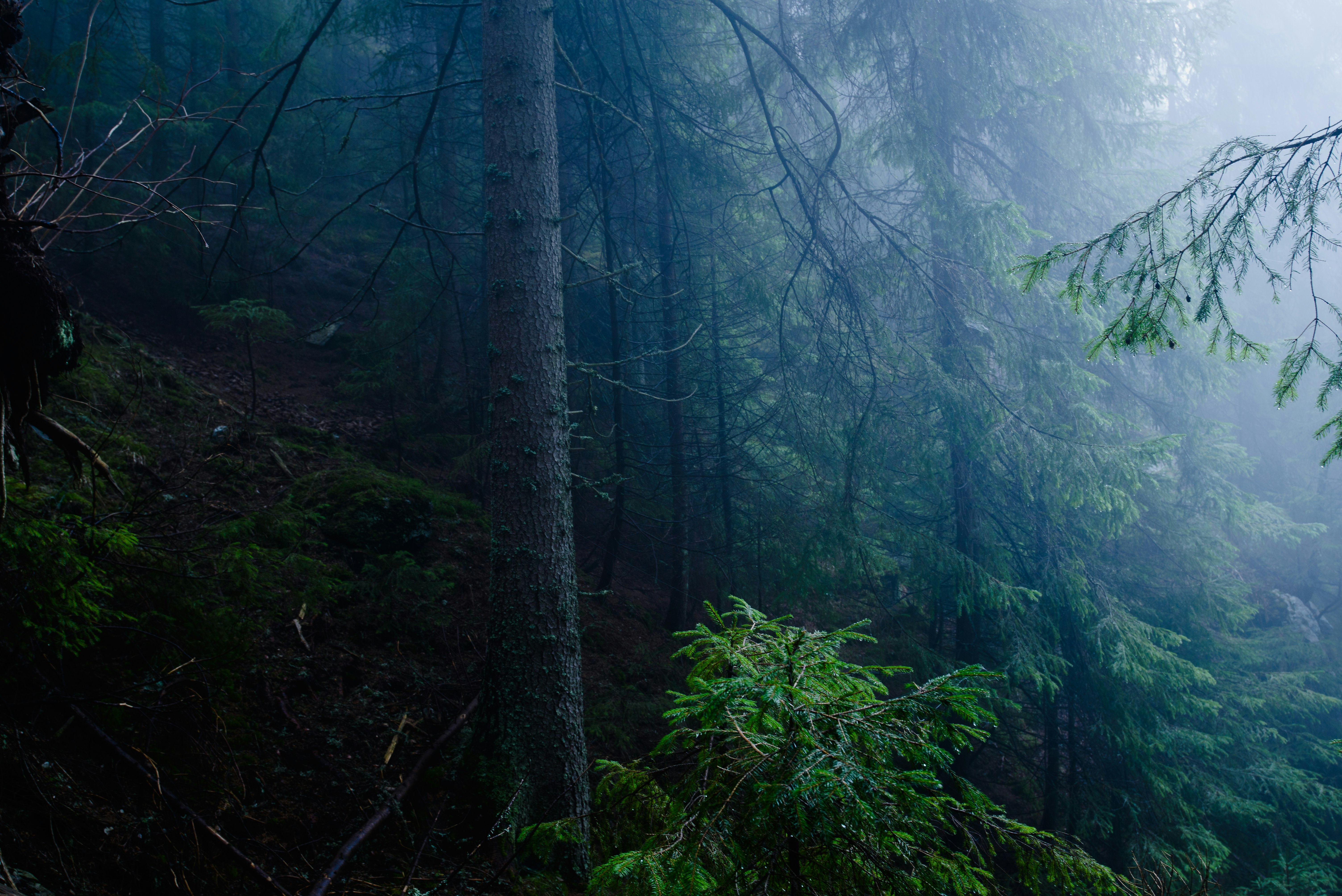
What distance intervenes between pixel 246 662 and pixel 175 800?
59.0 inches

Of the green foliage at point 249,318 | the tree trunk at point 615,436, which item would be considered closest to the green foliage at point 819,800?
the tree trunk at point 615,436

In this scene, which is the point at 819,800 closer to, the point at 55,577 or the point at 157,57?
the point at 55,577

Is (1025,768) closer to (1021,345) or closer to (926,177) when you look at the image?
(1021,345)

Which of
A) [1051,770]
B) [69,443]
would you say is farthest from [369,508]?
[1051,770]

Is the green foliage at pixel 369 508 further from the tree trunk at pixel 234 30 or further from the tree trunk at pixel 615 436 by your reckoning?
the tree trunk at pixel 234 30

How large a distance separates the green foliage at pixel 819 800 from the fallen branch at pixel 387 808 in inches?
83.0

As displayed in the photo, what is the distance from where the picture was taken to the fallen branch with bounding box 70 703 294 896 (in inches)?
120

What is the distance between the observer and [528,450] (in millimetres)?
4109

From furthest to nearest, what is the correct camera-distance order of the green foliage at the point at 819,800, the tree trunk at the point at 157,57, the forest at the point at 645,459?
the tree trunk at the point at 157,57 → the forest at the point at 645,459 → the green foliage at the point at 819,800

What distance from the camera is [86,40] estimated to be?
8.49 ft

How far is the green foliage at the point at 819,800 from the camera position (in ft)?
4.78

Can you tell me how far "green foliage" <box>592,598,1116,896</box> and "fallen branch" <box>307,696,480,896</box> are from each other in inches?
83.0

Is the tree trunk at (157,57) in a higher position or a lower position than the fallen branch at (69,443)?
higher

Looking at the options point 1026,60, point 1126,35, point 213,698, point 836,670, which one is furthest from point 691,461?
point 1126,35
